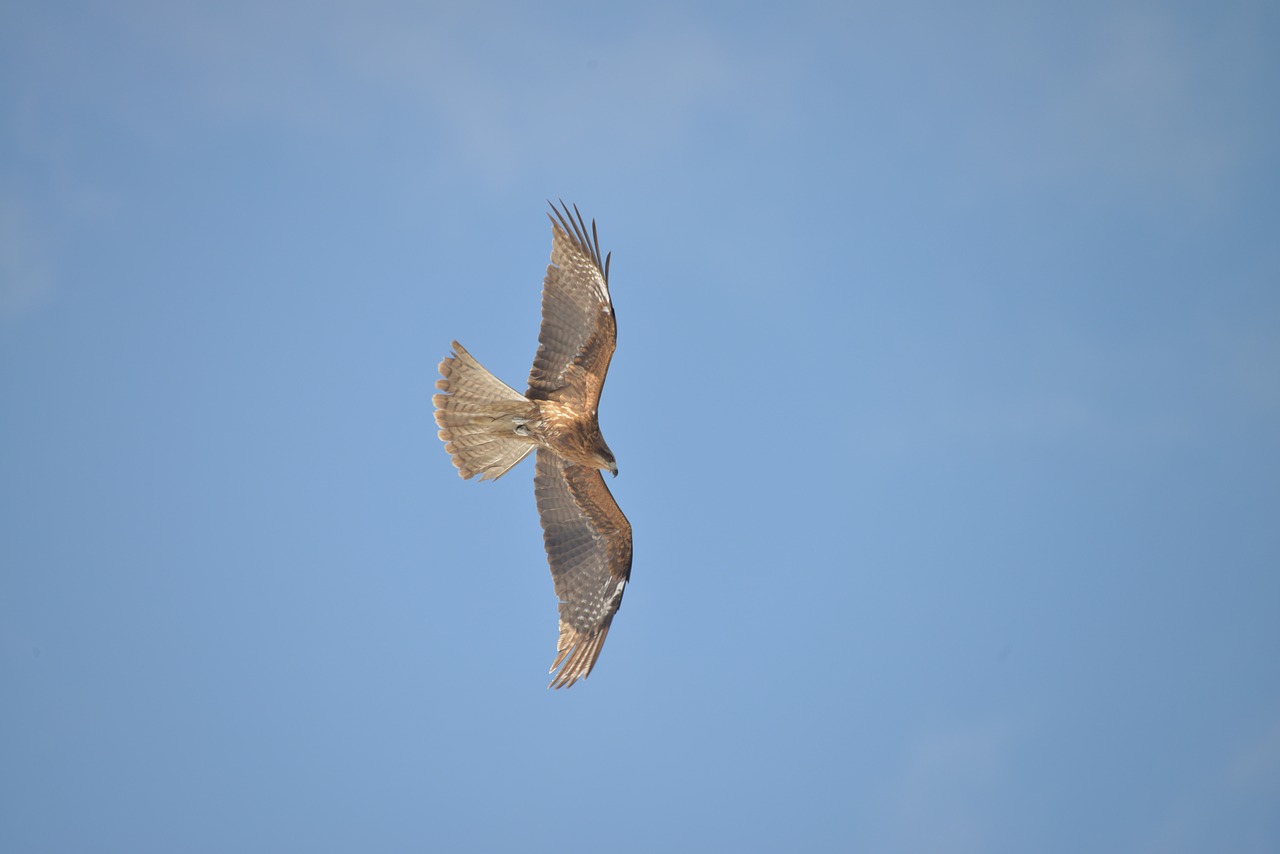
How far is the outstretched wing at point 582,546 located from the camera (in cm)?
1541

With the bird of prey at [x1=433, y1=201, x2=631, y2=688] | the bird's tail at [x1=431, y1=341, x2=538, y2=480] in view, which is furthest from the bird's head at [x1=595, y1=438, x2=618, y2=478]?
the bird's tail at [x1=431, y1=341, x2=538, y2=480]

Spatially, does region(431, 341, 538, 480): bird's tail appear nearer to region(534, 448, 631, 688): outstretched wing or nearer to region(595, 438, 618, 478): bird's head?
region(534, 448, 631, 688): outstretched wing

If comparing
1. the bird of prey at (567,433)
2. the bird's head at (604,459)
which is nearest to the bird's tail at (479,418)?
the bird of prey at (567,433)

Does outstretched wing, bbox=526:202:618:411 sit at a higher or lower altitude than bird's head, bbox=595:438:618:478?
higher

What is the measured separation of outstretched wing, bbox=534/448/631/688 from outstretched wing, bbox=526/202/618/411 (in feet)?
3.87

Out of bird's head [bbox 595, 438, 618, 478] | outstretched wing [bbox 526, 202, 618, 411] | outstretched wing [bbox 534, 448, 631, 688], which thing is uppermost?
outstretched wing [bbox 526, 202, 618, 411]

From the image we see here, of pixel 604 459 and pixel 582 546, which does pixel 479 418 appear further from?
pixel 582 546

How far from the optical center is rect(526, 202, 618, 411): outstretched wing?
575 inches

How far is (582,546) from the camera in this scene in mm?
15742

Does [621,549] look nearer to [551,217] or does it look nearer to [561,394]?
[561,394]

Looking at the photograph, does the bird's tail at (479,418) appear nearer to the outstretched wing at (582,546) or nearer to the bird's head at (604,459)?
the outstretched wing at (582,546)

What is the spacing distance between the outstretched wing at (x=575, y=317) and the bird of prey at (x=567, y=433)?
0.04 feet

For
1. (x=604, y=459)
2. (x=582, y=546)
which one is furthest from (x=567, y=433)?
(x=582, y=546)

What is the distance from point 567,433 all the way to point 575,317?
1324 mm
